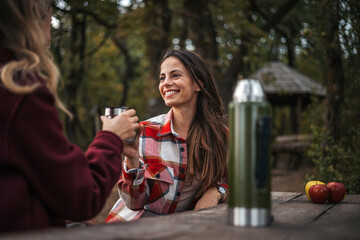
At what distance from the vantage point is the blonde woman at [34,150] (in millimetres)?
1395

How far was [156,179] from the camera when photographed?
2.97m

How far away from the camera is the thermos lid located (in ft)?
5.12

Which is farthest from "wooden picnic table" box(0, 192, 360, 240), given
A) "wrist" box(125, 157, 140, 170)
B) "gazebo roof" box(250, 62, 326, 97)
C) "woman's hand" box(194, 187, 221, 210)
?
"gazebo roof" box(250, 62, 326, 97)

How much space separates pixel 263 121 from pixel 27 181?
84 centimetres

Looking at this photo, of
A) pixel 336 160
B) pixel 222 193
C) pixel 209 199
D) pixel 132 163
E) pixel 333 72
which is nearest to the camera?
pixel 132 163

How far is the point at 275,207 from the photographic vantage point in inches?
85.2

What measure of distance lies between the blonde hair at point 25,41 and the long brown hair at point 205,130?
66.0 inches

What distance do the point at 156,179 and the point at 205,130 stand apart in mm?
582

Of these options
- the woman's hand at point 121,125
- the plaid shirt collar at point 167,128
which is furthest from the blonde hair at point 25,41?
the plaid shirt collar at point 167,128

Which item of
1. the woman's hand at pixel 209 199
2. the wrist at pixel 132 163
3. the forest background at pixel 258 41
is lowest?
the woman's hand at pixel 209 199

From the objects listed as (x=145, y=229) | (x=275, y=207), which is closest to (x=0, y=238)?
(x=145, y=229)

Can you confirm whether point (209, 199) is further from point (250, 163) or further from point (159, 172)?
point (250, 163)

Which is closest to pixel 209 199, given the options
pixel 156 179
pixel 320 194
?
pixel 156 179

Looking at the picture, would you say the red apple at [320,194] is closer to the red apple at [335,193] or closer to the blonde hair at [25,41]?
the red apple at [335,193]
